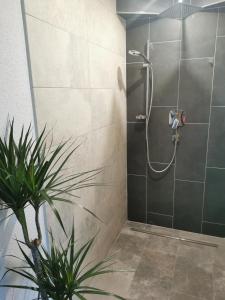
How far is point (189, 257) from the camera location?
212 cm

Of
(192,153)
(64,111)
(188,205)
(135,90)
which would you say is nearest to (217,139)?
(192,153)

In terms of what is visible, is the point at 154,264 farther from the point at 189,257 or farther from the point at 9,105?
the point at 9,105

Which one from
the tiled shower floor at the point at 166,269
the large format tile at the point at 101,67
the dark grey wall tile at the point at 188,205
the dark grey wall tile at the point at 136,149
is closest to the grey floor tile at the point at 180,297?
the tiled shower floor at the point at 166,269

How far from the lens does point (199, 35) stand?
2.00m

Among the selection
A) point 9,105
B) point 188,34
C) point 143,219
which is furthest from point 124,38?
point 143,219

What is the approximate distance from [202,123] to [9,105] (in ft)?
5.86

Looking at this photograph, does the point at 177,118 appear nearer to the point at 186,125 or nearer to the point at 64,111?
the point at 186,125

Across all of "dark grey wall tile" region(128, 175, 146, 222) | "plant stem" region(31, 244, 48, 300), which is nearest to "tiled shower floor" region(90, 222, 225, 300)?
"dark grey wall tile" region(128, 175, 146, 222)

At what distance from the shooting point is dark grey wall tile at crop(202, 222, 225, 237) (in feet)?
7.77

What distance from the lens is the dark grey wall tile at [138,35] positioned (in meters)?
2.14

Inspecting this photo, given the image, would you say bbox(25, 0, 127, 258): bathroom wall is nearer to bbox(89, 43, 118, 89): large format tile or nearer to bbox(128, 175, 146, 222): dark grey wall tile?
bbox(89, 43, 118, 89): large format tile

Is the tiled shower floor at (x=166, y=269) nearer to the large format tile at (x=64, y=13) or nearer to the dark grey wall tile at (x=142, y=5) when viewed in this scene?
the large format tile at (x=64, y=13)

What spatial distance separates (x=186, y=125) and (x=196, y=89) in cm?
35

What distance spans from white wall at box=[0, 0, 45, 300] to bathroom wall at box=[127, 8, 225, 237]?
1.46 metres
